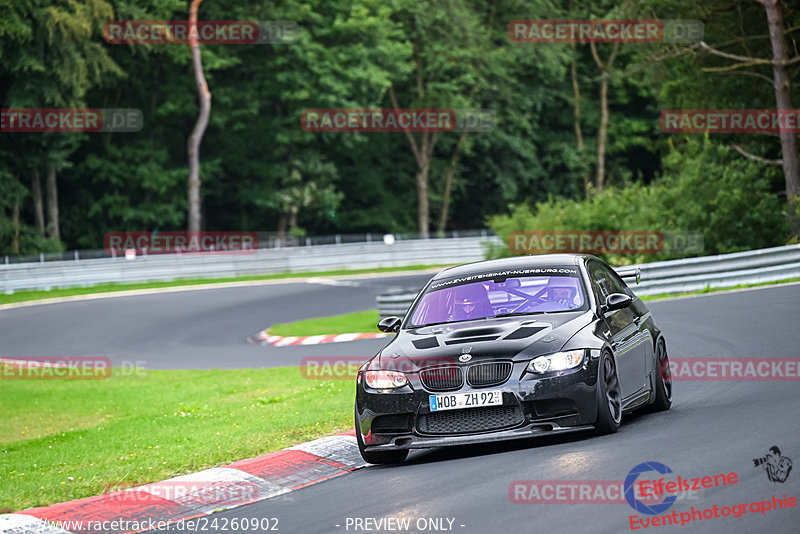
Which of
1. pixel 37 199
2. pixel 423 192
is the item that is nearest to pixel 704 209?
pixel 37 199

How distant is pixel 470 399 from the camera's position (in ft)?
26.5

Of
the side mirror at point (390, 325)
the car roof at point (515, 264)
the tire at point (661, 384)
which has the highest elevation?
the car roof at point (515, 264)

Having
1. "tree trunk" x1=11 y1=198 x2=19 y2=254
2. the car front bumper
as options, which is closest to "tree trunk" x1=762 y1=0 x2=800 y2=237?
the car front bumper

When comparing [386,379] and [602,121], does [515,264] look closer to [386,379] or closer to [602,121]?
[386,379]

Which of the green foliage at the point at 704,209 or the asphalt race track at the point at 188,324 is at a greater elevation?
the green foliage at the point at 704,209

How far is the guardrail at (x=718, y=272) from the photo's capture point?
23500 mm

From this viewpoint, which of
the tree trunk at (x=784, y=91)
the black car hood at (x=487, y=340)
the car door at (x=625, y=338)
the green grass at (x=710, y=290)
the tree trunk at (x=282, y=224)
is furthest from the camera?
the tree trunk at (x=282, y=224)

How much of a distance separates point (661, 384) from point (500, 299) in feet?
5.76

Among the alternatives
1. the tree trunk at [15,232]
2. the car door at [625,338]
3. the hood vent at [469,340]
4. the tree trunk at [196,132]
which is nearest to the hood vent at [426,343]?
the hood vent at [469,340]

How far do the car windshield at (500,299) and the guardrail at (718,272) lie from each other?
44.7 ft

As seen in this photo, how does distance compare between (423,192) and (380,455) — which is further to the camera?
(423,192)

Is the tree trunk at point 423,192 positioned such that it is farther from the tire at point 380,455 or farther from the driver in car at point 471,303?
the tire at point 380,455

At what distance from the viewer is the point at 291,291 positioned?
34.3 m

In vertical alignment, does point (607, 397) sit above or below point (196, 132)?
below
